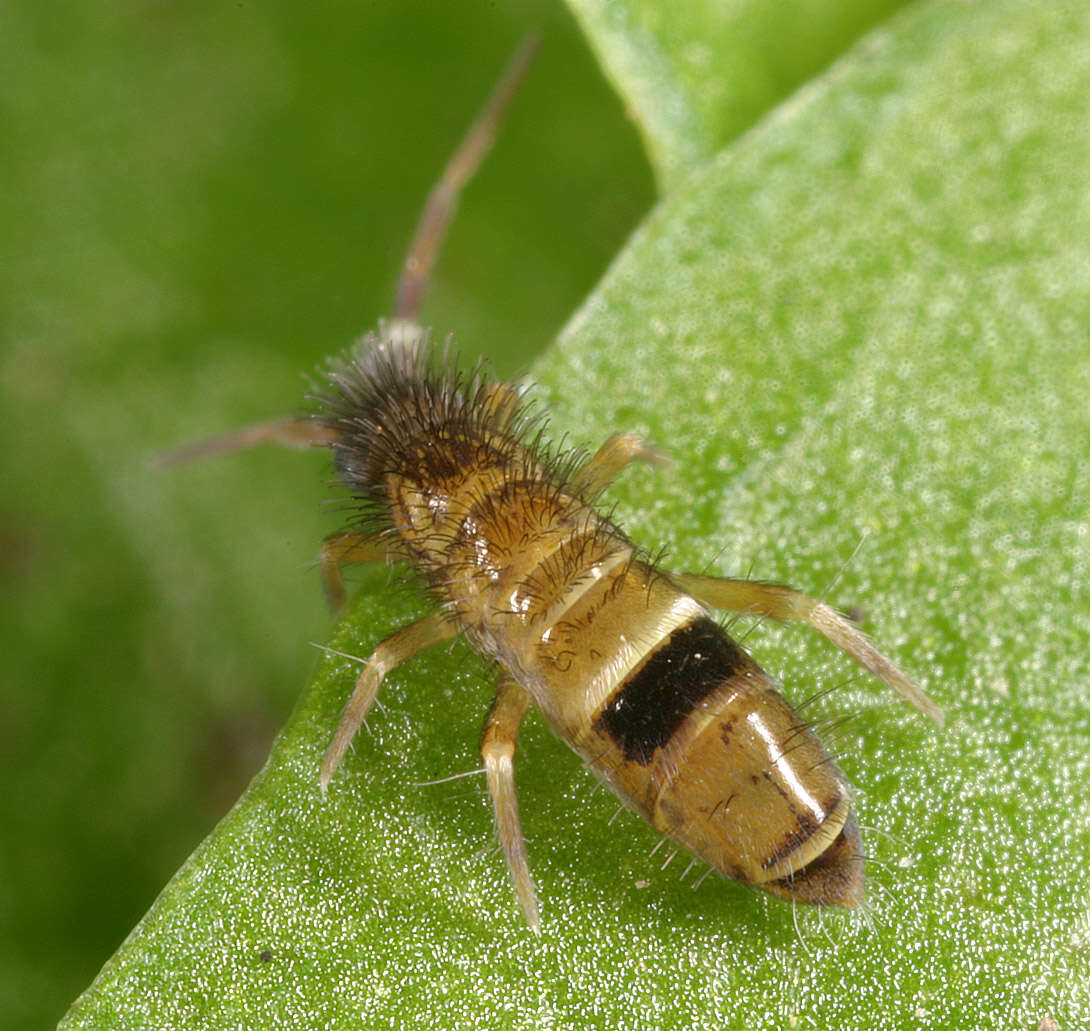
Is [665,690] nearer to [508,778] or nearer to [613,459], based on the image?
[508,778]

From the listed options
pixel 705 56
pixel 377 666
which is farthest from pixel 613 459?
pixel 705 56

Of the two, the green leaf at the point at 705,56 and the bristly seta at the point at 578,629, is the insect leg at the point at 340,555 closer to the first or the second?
the bristly seta at the point at 578,629

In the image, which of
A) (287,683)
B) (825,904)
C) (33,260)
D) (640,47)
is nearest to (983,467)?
(825,904)

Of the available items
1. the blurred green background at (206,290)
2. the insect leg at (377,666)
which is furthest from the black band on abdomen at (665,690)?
the blurred green background at (206,290)

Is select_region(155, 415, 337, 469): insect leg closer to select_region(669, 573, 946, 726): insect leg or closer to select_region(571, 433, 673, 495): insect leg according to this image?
select_region(571, 433, 673, 495): insect leg

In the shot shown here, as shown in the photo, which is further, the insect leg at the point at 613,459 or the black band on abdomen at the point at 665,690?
the insect leg at the point at 613,459
